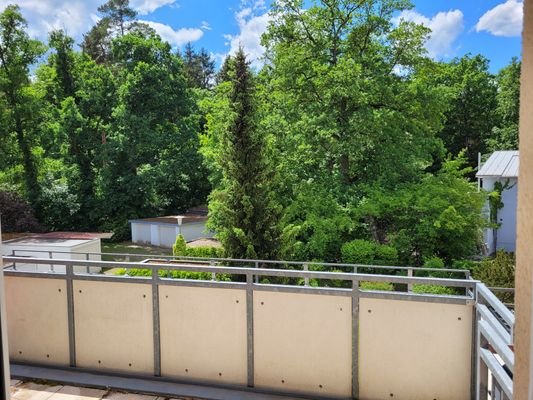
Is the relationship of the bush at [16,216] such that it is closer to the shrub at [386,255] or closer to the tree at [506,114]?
the shrub at [386,255]

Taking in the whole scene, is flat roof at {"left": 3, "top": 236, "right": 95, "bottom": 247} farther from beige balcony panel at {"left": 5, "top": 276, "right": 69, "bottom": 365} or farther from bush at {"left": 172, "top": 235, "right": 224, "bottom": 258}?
beige balcony panel at {"left": 5, "top": 276, "right": 69, "bottom": 365}

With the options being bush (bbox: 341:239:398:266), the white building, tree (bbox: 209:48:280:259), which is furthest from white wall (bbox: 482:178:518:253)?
tree (bbox: 209:48:280:259)

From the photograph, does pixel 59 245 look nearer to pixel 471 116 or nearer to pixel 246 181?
pixel 246 181

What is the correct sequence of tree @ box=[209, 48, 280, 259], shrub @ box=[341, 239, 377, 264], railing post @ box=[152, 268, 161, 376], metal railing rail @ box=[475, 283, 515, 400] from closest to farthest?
metal railing rail @ box=[475, 283, 515, 400]
railing post @ box=[152, 268, 161, 376]
tree @ box=[209, 48, 280, 259]
shrub @ box=[341, 239, 377, 264]

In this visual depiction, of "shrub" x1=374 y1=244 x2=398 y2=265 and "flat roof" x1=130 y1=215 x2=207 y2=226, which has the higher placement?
"flat roof" x1=130 y1=215 x2=207 y2=226

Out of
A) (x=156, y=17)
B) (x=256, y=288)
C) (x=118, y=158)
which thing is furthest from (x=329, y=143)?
(x=156, y=17)

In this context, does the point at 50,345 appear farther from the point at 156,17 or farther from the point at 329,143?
the point at 156,17

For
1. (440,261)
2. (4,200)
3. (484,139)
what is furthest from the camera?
(484,139)

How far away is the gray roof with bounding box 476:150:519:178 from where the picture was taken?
562 inches

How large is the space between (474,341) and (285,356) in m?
1.27

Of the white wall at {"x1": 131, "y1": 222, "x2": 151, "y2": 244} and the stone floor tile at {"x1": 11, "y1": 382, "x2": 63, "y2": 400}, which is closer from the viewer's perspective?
the stone floor tile at {"x1": 11, "y1": 382, "x2": 63, "y2": 400}

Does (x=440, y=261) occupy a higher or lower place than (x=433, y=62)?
lower

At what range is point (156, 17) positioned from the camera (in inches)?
1005

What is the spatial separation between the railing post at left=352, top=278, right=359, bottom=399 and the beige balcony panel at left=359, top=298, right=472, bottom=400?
27mm
